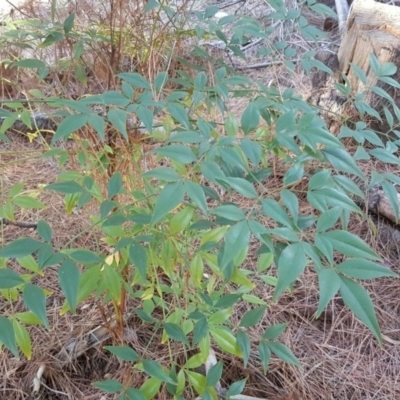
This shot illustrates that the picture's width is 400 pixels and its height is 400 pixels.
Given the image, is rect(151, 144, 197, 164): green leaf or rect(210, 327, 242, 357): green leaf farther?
rect(210, 327, 242, 357): green leaf

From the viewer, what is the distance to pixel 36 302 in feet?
1.78

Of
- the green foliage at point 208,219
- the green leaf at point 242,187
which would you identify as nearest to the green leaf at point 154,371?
the green foliage at point 208,219

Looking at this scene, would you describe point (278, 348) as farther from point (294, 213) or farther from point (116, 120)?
point (116, 120)

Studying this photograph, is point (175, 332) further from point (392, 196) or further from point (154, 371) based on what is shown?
point (392, 196)

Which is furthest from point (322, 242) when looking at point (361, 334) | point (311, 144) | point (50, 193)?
point (50, 193)

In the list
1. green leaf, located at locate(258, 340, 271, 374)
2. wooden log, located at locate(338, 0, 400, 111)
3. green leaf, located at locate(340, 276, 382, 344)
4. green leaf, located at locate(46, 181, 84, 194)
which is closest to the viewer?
green leaf, located at locate(340, 276, 382, 344)

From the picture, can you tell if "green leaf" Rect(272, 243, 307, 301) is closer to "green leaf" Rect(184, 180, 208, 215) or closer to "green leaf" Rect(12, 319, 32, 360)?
"green leaf" Rect(184, 180, 208, 215)

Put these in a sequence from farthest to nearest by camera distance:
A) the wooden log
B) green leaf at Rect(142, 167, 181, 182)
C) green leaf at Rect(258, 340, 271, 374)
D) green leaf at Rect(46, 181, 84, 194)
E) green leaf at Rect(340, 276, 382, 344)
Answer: the wooden log, green leaf at Rect(258, 340, 271, 374), green leaf at Rect(46, 181, 84, 194), green leaf at Rect(142, 167, 181, 182), green leaf at Rect(340, 276, 382, 344)

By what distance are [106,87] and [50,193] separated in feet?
2.03

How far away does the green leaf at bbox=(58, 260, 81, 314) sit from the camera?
1.81 ft

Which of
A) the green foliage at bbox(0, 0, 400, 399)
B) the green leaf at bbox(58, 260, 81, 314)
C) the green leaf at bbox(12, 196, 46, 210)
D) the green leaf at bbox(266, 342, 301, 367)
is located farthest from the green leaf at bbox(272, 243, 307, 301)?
the green leaf at bbox(12, 196, 46, 210)

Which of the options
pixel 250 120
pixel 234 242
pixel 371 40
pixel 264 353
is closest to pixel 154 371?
pixel 264 353

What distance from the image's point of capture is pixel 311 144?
63 cm

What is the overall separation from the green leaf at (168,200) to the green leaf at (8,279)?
181 millimetres
